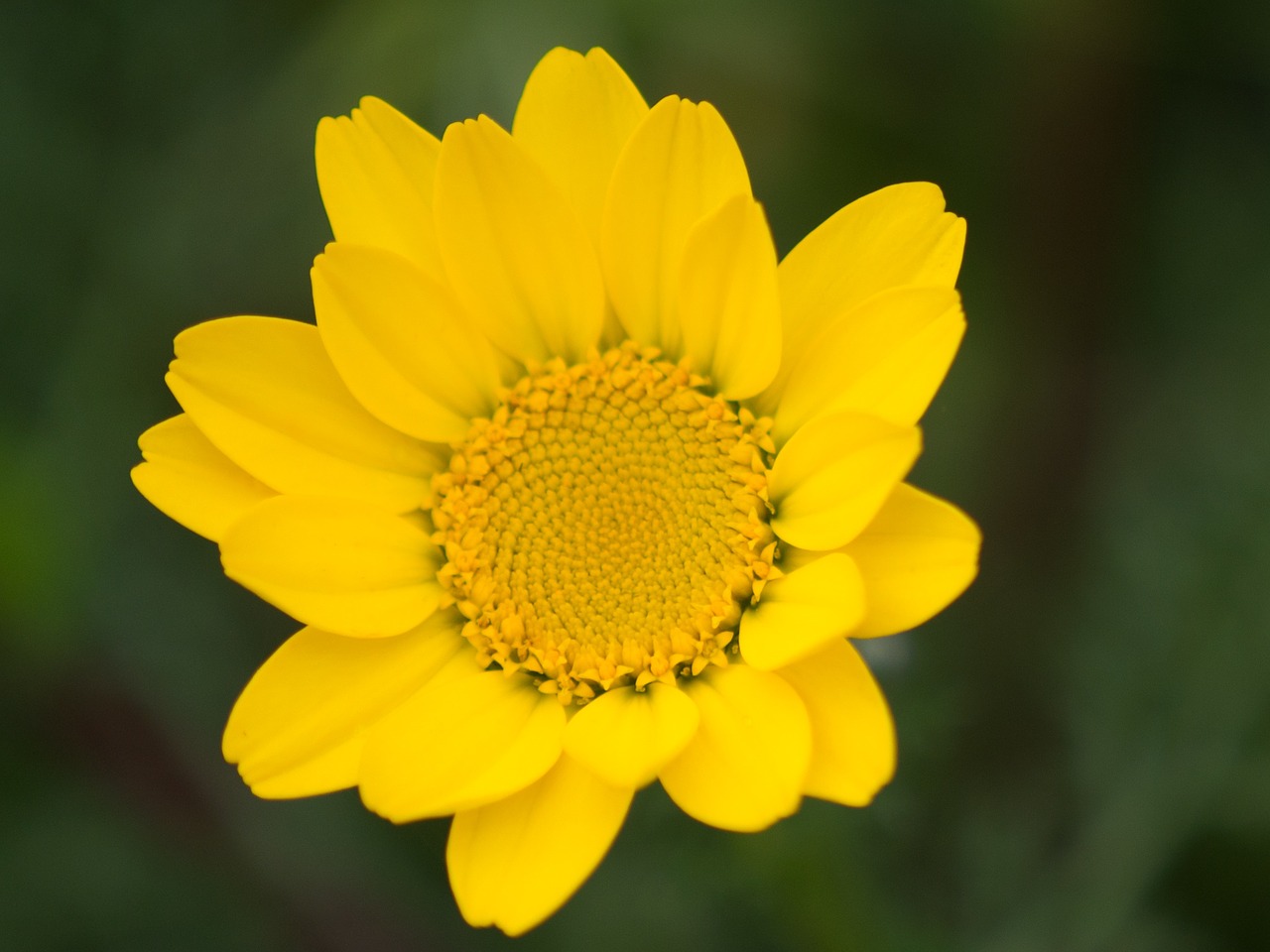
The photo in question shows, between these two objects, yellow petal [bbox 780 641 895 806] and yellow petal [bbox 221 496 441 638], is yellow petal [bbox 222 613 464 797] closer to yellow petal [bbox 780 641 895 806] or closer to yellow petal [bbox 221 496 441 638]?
yellow petal [bbox 221 496 441 638]

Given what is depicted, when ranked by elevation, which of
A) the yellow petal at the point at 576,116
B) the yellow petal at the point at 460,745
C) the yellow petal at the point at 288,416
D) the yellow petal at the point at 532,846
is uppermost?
the yellow petal at the point at 576,116

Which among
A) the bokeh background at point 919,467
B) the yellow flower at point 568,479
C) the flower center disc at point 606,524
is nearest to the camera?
the yellow flower at point 568,479

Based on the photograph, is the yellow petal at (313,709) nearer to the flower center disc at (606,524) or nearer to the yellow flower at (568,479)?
the yellow flower at (568,479)

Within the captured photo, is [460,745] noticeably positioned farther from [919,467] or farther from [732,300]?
[919,467]

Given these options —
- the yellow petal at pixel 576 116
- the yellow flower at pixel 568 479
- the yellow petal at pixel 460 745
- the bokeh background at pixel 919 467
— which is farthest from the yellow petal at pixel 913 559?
the bokeh background at pixel 919 467

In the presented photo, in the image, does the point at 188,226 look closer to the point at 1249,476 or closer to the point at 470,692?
the point at 470,692

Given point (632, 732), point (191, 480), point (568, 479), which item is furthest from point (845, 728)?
point (191, 480)

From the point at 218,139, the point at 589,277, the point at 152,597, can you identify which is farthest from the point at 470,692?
the point at 218,139
